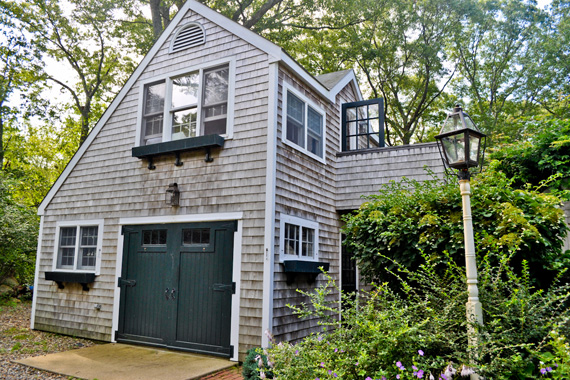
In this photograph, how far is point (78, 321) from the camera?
8234 mm

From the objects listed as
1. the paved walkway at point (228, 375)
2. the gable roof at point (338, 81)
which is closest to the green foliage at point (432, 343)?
the paved walkway at point (228, 375)

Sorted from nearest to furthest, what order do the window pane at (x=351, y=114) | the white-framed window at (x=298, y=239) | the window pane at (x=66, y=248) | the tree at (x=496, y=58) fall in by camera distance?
the white-framed window at (x=298, y=239) < the window pane at (x=66, y=248) < the window pane at (x=351, y=114) < the tree at (x=496, y=58)

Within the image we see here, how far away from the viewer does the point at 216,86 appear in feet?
25.1

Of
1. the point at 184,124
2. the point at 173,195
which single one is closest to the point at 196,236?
the point at 173,195

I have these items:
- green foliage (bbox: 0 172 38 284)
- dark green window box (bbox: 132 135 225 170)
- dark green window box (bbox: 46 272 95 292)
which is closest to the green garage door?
dark green window box (bbox: 46 272 95 292)

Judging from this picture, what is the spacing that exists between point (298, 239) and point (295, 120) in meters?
2.20

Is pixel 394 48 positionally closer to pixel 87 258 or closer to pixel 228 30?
pixel 228 30

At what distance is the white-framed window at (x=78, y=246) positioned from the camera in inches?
330

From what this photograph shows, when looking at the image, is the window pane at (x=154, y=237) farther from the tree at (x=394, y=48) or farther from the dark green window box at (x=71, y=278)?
the tree at (x=394, y=48)

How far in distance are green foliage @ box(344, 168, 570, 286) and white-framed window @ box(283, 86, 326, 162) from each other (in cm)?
224

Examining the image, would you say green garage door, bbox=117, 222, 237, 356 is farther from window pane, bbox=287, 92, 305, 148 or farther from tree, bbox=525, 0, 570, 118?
tree, bbox=525, 0, 570, 118

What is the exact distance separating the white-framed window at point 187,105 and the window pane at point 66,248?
2.67 m

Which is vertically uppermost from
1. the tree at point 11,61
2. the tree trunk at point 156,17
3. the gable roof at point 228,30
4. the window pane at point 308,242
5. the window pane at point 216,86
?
the tree trunk at point 156,17

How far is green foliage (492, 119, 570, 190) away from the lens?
695 centimetres
